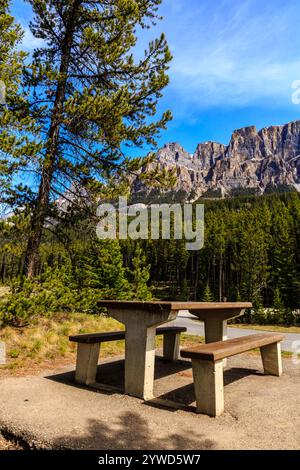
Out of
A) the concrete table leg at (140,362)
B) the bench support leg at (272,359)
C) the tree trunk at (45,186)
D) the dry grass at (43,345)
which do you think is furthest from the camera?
the tree trunk at (45,186)

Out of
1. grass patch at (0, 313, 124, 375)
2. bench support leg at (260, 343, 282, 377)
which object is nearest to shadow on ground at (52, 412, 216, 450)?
bench support leg at (260, 343, 282, 377)

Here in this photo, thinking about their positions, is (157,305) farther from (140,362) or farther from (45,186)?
(45,186)

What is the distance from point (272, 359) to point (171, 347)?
1890 mm

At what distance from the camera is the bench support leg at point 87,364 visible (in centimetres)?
480

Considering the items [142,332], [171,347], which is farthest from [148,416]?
[171,347]

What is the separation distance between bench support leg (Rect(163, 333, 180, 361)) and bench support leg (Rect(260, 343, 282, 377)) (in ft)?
5.46

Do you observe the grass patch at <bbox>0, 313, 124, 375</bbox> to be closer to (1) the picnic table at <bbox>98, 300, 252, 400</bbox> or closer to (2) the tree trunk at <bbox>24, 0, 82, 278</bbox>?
(2) the tree trunk at <bbox>24, 0, 82, 278</bbox>

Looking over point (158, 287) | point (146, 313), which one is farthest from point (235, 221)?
point (146, 313)

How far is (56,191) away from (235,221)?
57661mm

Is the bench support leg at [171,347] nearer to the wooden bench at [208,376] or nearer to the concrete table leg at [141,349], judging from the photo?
the concrete table leg at [141,349]

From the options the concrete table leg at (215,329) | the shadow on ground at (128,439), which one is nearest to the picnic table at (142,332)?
the shadow on ground at (128,439)

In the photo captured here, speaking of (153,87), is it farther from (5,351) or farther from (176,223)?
(176,223)

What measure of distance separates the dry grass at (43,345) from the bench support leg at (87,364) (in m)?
1.10

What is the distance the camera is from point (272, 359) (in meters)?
5.39
